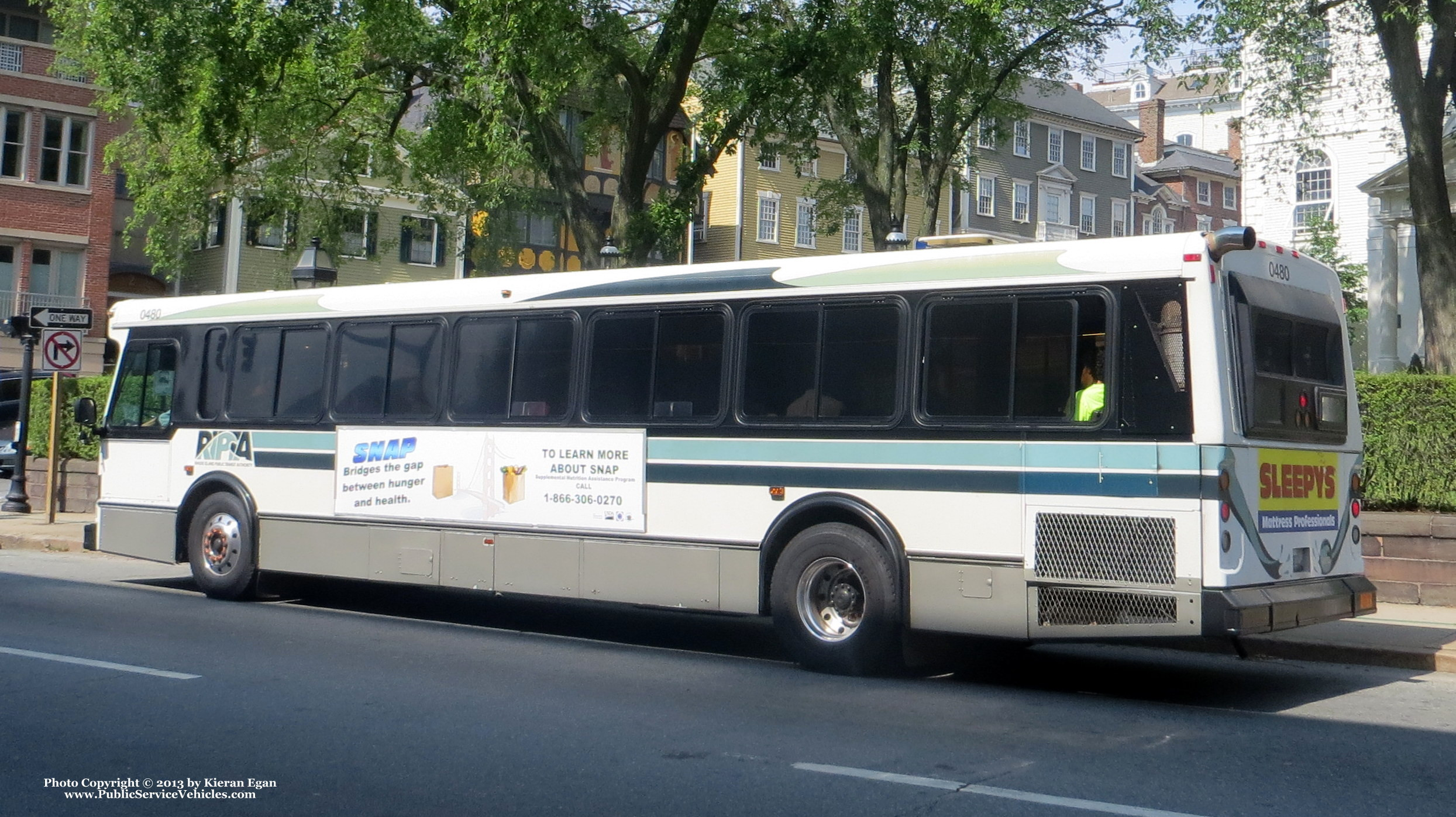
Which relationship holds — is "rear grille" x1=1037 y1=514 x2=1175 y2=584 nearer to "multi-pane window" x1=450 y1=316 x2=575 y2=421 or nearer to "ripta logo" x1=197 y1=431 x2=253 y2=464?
"multi-pane window" x1=450 y1=316 x2=575 y2=421

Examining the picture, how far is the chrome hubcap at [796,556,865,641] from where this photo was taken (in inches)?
399

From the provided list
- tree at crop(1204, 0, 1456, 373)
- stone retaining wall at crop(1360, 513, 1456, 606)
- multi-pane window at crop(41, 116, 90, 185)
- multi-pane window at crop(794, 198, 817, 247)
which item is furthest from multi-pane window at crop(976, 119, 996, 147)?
multi-pane window at crop(794, 198, 817, 247)

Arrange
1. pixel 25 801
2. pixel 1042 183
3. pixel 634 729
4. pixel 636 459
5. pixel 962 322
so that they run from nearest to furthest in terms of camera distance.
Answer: pixel 25 801 < pixel 634 729 < pixel 962 322 < pixel 636 459 < pixel 1042 183

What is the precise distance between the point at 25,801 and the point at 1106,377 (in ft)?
20.6

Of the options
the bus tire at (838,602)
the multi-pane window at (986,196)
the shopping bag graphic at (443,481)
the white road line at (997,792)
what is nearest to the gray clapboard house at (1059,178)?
the multi-pane window at (986,196)

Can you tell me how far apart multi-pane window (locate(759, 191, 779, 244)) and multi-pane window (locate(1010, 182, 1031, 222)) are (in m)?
14.4

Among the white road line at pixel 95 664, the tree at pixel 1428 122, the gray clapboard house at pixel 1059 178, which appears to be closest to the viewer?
the white road line at pixel 95 664

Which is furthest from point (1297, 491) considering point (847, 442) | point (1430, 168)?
point (1430, 168)

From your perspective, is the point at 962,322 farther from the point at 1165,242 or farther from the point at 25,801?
the point at 25,801

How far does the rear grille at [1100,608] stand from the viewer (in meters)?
8.75

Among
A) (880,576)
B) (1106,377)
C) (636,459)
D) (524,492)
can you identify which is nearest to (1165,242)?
(1106,377)

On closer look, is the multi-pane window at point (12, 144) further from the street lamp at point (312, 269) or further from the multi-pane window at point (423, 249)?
the street lamp at point (312, 269)

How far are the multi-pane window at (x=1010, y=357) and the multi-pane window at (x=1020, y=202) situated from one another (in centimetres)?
5842

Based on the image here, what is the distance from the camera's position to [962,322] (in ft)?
32.0
